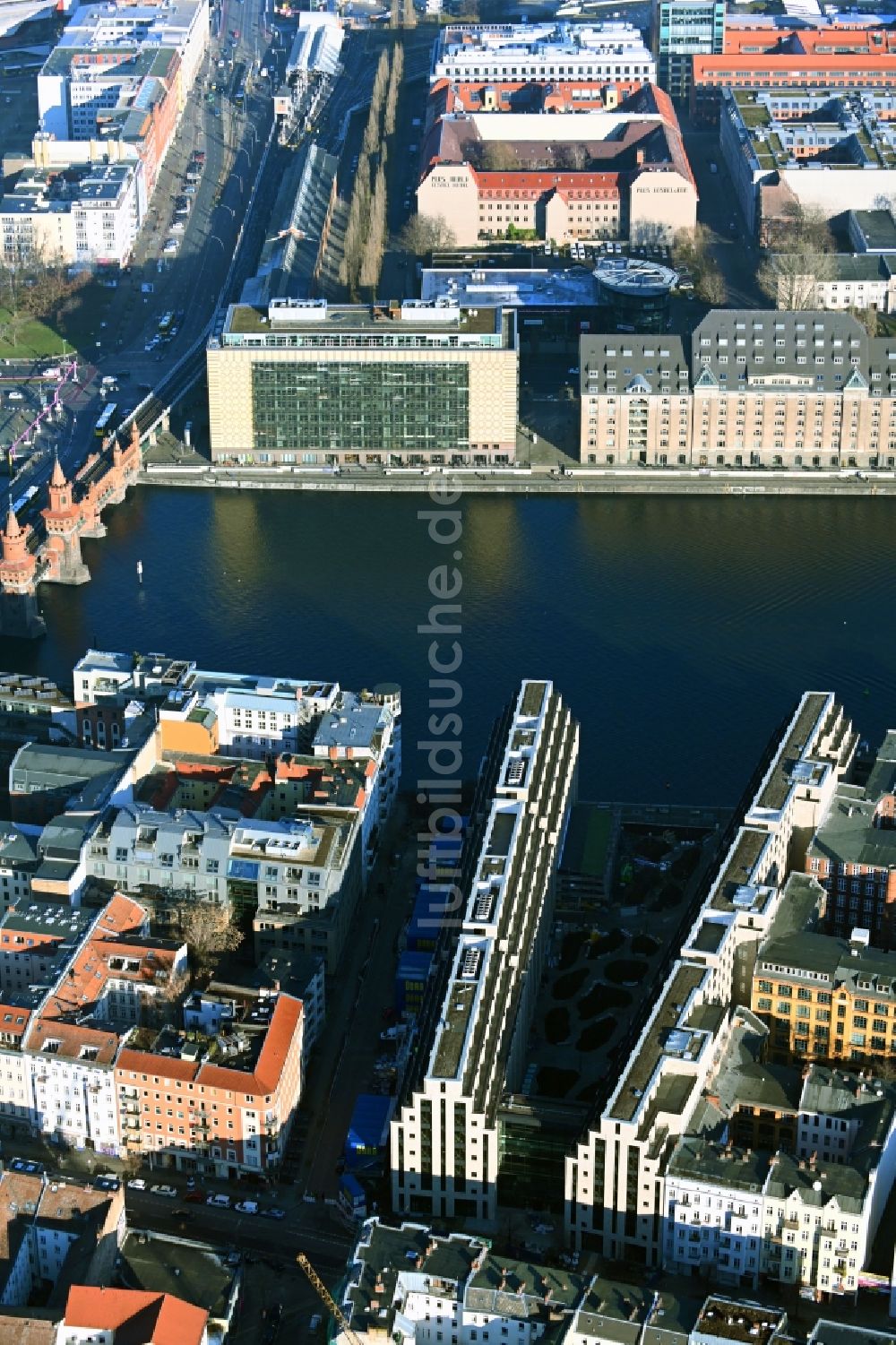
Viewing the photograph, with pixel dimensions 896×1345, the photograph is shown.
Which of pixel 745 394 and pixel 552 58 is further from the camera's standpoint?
pixel 552 58

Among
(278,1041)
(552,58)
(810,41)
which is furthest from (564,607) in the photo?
(810,41)

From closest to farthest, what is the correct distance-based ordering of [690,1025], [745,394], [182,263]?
[690,1025] → [745,394] → [182,263]

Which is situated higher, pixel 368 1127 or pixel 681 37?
pixel 681 37

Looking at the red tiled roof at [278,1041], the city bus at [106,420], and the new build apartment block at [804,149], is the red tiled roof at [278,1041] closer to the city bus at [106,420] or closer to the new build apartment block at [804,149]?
the city bus at [106,420]

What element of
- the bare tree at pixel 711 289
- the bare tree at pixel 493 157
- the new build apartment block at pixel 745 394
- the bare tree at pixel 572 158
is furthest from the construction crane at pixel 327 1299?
the bare tree at pixel 572 158

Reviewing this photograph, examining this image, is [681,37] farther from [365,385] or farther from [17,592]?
[17,592]

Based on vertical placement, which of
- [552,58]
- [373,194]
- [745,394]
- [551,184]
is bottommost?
[745,394]

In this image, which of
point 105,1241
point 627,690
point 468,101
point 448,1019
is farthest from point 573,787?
point 468,101
